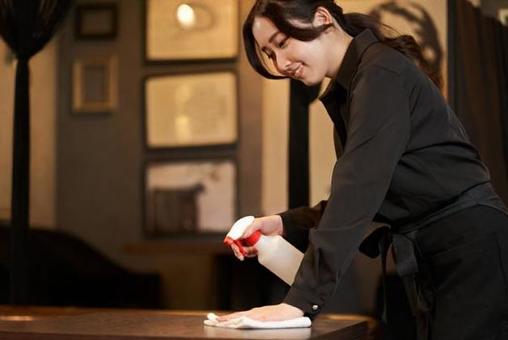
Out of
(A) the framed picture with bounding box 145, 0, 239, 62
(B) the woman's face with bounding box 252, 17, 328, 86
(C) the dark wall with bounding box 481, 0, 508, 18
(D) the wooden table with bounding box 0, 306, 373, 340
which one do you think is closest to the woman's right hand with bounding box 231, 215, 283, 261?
(D) the wooden table with bounding box 0, 306, 373, 340

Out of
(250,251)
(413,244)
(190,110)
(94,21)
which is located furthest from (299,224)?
(94,21)

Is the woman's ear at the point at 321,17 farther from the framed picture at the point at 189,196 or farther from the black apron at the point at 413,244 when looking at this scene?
the framed picture at the point at 189,196

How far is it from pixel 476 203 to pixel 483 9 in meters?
0.96

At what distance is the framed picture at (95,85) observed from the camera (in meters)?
2.62

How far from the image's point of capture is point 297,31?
1.43m

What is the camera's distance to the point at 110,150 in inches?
104

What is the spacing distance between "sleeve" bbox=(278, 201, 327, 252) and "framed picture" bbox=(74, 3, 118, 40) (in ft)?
3.91

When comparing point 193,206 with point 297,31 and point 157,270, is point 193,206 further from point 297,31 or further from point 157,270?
point 297,31

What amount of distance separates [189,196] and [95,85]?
40 cm

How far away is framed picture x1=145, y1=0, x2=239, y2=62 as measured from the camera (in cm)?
254

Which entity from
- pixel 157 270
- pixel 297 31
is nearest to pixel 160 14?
pixel 157 270

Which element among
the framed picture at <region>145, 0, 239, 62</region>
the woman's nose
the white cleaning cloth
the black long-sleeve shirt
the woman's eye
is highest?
the framed picture at <region>145, 0, 239, 62</region>

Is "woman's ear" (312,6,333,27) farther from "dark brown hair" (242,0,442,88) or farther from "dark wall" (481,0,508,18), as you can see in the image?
"dark wall" (481,0,508,18)

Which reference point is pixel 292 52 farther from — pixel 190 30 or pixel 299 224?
pixel 190 30
